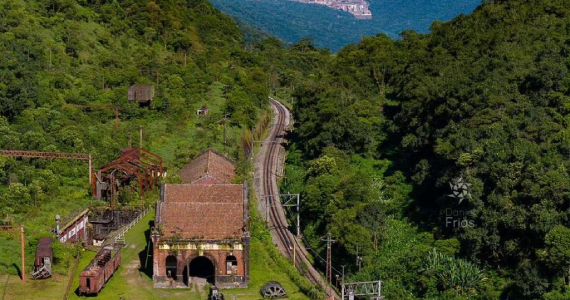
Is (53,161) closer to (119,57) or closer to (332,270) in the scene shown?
(332,270)

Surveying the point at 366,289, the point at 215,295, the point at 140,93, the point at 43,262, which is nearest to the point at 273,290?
the point at 215,295

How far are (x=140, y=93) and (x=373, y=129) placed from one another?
29466 millimetres

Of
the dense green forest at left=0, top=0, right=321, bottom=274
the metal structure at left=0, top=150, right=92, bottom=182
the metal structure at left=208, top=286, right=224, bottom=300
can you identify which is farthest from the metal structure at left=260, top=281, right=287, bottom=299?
the metal structure at left=0, top=150, right=92, bottom=182

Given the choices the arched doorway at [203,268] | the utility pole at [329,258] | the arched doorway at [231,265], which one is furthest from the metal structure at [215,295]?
the utility pole at [329,258]

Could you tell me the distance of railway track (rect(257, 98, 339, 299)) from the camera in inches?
2271

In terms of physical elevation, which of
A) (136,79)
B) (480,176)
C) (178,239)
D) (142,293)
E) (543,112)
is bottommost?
(142,293)

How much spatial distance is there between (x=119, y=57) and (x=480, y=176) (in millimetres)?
59839

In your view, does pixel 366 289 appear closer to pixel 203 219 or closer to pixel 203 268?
pixel 203 268

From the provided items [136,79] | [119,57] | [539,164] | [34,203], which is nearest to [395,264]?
[539,164]

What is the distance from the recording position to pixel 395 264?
54.6 metres

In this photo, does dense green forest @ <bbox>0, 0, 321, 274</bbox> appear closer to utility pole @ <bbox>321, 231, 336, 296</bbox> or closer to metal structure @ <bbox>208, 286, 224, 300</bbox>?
metal structure @ <bbox>208, 286, 224, 300</bbox>

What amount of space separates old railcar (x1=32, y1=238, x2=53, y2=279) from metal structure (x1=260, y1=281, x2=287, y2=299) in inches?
579

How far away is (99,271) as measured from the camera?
46.0 m

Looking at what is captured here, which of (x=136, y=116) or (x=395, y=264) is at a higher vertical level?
(x=136, y=116)
